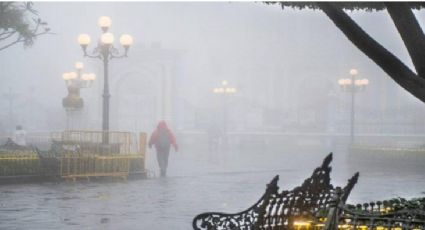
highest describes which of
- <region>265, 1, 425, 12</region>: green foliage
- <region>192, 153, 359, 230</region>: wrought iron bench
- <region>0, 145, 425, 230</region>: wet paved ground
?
<region>265, 1, 425, 12</region>: green foliage

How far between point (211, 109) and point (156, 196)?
1287 inches

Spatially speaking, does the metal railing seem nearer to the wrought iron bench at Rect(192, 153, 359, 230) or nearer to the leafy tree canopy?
the wrought iron bench at Rect(192, 153, 359, 230)

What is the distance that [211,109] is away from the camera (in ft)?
148

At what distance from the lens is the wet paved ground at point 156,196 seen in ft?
30.2

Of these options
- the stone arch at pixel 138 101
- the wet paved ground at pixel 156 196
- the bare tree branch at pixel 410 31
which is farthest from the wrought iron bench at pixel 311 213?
the stone arch at pixel 138 101

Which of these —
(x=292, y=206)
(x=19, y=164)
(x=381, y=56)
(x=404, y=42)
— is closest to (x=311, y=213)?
(x=292, y=206)

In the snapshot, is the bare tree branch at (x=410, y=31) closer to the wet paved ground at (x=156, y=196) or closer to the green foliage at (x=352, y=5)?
the green foliage at (x=352, y=5)

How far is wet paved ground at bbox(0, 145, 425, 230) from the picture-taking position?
9.21 meters

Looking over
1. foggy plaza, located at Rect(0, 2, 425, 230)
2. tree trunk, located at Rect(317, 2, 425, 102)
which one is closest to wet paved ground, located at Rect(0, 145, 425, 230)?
foggy plaza, located at Rect(0, 2, 425, 230)

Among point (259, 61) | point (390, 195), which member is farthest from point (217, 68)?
point (390, 195)

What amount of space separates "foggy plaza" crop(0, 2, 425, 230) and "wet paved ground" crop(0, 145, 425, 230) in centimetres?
3

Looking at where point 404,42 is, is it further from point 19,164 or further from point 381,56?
point 19,164

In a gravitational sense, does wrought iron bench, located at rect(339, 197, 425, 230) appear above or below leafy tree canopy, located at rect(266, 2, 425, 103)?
below

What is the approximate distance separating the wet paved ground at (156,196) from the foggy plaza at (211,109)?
3 centimetres
